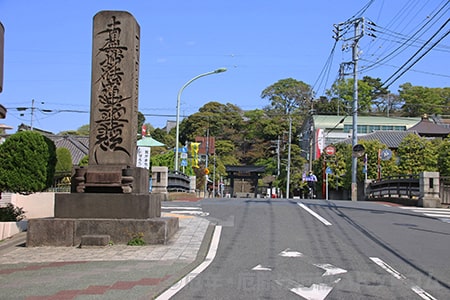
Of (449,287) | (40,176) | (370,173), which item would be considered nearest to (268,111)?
(370,173)

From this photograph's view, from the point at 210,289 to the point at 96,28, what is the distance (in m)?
7.72

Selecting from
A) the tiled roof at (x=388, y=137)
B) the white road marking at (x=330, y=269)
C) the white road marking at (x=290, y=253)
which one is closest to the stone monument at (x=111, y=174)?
the white road marking at (x=290, y=253)

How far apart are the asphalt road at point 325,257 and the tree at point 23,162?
206 inches

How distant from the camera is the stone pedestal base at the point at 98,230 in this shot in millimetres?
11500

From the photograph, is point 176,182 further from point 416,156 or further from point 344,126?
point 344,126

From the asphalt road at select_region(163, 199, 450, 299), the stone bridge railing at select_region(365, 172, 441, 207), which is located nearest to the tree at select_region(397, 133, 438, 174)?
the stone bridge railing at select_region(365, 172, 441, 207)

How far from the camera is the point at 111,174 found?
468 inches

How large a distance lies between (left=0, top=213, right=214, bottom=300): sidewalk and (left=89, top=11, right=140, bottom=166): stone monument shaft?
2.41 meters

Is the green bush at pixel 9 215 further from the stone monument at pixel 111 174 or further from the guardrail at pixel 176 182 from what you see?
the guardrail at pixel 176 182

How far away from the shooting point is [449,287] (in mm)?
7891

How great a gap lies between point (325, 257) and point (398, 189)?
55.4 ft

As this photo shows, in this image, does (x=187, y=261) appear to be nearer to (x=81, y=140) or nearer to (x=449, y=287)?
(x=449, y=287)

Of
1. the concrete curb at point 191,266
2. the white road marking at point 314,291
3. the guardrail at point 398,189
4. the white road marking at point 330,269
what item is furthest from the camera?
the guardrail at point 398,189

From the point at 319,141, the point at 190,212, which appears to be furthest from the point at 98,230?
the point at 319,141
